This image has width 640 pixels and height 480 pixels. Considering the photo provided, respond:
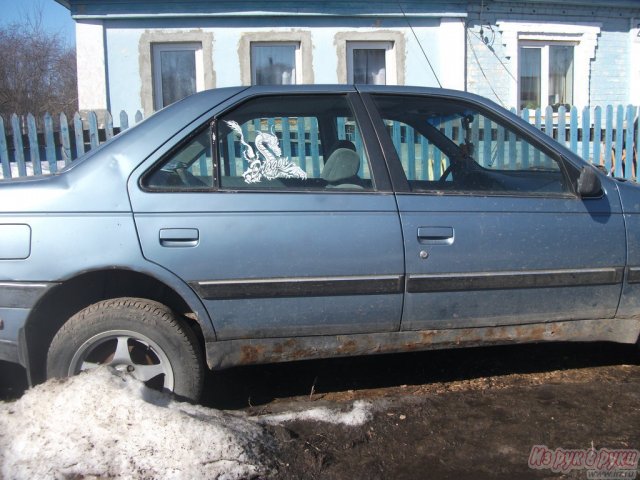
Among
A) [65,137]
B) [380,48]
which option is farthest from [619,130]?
[65,137]

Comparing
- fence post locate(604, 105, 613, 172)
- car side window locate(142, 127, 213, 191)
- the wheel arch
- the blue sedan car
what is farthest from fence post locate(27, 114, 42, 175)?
fence post locate(604, 105, 613, 172)

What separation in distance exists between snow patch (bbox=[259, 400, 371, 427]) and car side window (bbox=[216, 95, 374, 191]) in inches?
46.8

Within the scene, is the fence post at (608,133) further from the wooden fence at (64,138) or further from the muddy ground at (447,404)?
the muddy ground at (447,404)

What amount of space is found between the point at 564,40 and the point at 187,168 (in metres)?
8.31

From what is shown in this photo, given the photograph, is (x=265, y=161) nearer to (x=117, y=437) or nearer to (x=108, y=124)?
(x=117, y=437)

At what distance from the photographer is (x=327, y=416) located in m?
3.08

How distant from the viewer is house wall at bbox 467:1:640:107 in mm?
8852

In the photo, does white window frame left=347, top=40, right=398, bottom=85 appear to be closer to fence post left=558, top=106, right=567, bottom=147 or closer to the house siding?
the house siding

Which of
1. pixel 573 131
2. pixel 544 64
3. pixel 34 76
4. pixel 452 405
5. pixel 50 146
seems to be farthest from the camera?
pixel 34 76

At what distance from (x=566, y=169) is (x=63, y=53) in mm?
22720

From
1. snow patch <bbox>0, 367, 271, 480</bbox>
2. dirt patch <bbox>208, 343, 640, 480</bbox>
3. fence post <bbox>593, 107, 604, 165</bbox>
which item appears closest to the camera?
snow patch <bbox>0, 367, 271, 480</bbox>

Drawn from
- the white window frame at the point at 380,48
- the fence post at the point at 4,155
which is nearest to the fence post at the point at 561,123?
the white window frame at the point at 380,48

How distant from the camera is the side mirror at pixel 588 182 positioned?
3.17 meters

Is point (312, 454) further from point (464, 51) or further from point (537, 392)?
point (464, 51)
